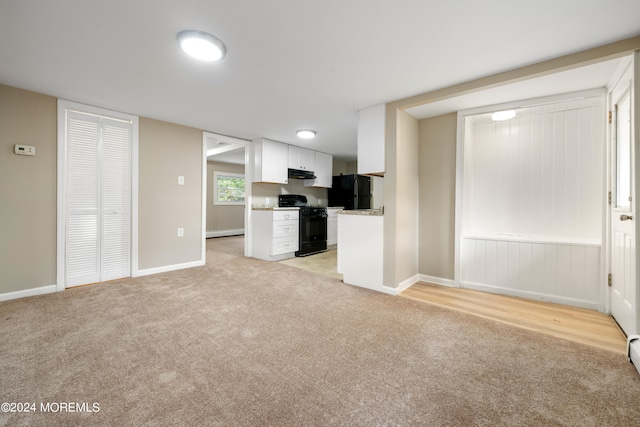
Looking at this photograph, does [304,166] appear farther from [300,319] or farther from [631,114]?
[631,114]

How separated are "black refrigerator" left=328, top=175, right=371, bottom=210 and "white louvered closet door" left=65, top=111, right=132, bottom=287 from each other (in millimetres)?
4061

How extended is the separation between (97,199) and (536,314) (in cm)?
492

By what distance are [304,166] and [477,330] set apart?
4.18m

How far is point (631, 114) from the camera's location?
1.82 metres

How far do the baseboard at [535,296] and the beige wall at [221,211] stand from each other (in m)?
6.61

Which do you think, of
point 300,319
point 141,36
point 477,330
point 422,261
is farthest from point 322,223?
point 141,36

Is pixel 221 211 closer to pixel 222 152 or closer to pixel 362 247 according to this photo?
pixel 222 152

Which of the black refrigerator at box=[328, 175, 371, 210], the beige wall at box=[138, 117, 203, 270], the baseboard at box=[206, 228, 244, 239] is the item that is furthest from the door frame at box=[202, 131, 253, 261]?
the baseboard at box=[206, 228, 244, 239]

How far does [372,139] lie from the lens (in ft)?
9.89

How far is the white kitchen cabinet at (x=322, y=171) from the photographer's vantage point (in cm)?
572

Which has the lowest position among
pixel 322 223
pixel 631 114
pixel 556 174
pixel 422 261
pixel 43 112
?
pixel 422 261

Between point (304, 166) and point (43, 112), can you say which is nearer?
point (43, 112)
